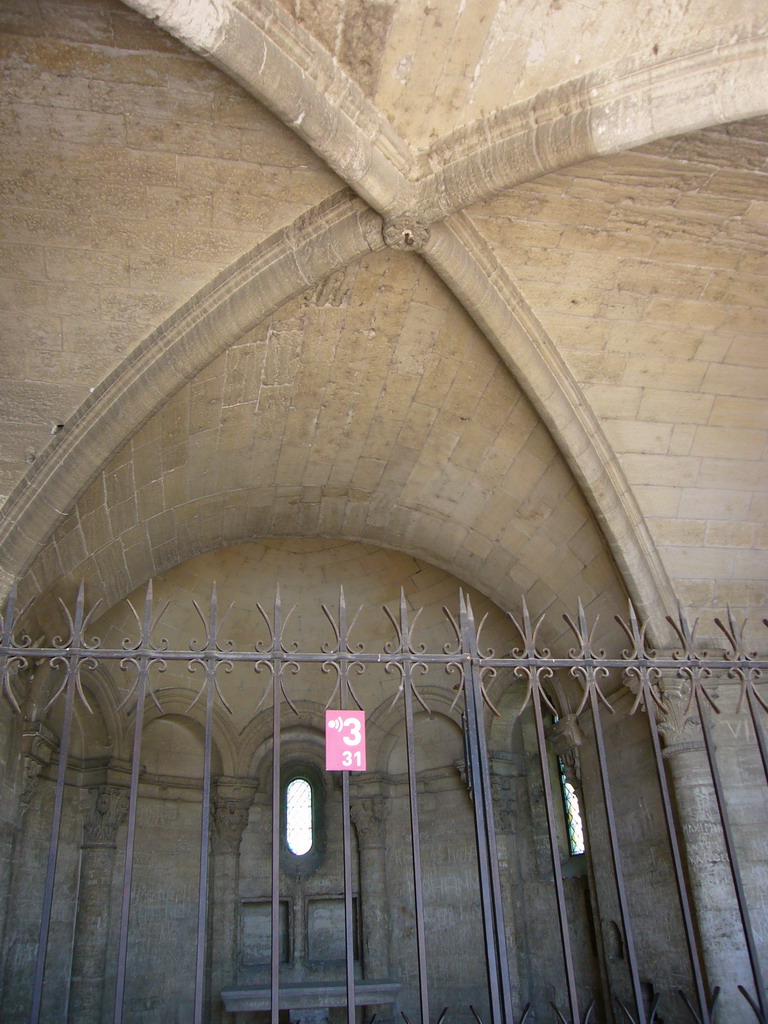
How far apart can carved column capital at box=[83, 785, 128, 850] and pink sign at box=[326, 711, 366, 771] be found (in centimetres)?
576

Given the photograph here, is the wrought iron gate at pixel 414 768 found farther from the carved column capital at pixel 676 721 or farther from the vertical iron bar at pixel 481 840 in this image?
the carved column capital at pixel 676 721

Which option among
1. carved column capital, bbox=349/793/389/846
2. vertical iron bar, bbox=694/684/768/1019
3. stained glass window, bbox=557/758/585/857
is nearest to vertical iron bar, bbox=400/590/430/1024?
vertical iron bar, bbox=694/684/768/1019

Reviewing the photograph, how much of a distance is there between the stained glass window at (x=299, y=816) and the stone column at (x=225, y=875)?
458 millimetres

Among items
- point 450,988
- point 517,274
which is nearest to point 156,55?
point 517,274

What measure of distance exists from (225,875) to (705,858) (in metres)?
5.53

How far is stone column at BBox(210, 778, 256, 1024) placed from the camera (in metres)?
8.83

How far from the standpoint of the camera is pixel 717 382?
6250 mm

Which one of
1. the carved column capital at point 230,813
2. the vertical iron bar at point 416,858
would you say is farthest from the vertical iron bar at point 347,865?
the carved column capital at point 230,813

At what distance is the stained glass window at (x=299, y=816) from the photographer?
9.73 metres

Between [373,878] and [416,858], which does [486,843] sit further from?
[373,878]

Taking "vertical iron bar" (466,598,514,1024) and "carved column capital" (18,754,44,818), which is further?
"carved column capital" (18,754,44,818)

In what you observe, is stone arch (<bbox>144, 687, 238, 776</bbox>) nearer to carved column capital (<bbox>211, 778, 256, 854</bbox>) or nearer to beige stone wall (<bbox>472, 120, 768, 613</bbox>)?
carved column capital (<bbox>211, 778, 256, 854</bbox>)

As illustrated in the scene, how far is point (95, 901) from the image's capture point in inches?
331

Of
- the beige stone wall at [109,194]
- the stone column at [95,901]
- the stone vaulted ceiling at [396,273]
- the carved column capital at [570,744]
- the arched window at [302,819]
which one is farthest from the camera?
the arched window at [302,819]
